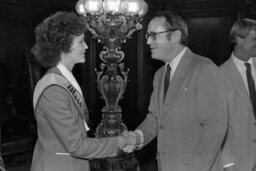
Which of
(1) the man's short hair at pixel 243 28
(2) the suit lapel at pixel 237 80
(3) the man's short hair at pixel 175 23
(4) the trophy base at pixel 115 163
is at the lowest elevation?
(4) the trophy base at pixel 115 163

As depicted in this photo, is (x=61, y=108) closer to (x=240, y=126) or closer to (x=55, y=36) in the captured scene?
(x=55, y=36)

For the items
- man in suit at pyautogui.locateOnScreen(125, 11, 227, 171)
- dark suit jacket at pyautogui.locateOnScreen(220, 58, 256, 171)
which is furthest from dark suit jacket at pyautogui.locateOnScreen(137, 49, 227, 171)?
dark suit jacket at pyautogui.locateOnScreen(220, 58, 256, 171)

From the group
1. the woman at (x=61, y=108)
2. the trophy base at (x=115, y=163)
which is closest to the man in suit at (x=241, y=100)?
the woman at (x=61, y=108)

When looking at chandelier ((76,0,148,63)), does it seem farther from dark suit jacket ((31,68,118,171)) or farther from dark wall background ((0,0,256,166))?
dark suit jacket ((31,68,118,171))

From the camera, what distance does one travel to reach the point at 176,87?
8.21 ft

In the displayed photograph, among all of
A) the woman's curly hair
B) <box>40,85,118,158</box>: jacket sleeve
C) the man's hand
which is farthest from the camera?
the man's hand

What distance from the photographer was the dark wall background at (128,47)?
20.6ft

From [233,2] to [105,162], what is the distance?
2945 mm

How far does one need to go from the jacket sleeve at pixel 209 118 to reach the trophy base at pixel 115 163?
10.1 feet

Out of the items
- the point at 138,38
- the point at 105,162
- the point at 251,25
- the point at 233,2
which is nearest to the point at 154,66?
the point at 138,38

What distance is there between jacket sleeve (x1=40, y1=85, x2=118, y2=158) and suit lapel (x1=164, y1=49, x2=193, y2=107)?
52cm

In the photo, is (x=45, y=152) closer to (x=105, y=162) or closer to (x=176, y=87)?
(x=176, y=87)

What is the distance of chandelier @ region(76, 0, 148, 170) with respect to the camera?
5.35m

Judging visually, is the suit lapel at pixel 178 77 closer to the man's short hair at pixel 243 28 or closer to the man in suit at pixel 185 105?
the man in suit at pixel 185 105
